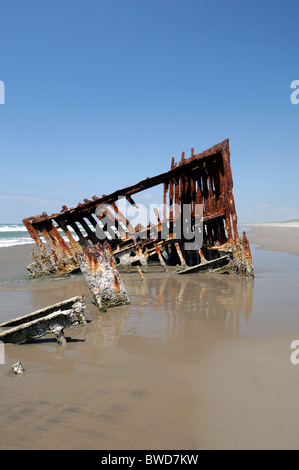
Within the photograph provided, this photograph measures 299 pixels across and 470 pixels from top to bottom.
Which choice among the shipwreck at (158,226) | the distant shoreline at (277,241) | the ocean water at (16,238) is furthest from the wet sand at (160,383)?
the ocean water at (16,238)

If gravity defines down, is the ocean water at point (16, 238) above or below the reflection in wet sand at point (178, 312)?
above

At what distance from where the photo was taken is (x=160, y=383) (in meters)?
Answer: 2.61

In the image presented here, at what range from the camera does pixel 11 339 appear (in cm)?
354

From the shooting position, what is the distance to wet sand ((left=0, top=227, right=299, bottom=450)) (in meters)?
1.98

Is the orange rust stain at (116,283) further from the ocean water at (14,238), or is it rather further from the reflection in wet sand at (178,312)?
the ocean water at (14,238)

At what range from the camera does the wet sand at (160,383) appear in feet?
6.50

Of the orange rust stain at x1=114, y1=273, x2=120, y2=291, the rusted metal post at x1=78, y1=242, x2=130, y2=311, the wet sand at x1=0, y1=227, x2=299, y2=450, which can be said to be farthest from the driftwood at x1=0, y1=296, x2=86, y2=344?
the orange rust stain at x1=114, y1=273, x2=120, y2=291

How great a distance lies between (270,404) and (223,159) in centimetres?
675

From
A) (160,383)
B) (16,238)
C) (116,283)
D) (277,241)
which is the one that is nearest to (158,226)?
(116,283)

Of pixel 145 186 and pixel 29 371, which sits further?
pixel 145 186

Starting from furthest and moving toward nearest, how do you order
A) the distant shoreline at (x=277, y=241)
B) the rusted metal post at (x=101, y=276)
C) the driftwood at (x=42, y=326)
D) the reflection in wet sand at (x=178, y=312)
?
the distant shoreline at (x=277, y=241) < the rusted metal post at (x=101, y=276) < the reflection in wet sand at (x=178, y=312) < the driftwood at (x=42, y=326)

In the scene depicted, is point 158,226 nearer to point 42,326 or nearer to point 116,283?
point 116,283
